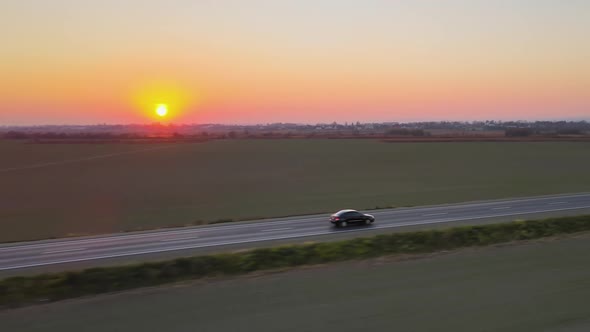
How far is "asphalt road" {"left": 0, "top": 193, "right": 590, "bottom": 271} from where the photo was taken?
19188 mm

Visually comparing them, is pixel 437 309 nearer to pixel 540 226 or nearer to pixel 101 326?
pixel 101 326

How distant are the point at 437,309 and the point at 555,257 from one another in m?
5.51

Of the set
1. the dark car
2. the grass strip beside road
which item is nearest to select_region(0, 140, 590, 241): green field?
the dark car

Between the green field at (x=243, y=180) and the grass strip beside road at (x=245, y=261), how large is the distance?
16069 millimetres

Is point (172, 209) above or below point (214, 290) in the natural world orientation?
below

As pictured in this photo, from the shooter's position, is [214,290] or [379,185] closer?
[214,290]

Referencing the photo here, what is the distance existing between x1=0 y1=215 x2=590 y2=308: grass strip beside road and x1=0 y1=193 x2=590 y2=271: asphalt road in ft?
23.8

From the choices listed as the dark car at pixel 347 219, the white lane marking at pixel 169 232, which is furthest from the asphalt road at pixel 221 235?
the dark car at pixel 347 219

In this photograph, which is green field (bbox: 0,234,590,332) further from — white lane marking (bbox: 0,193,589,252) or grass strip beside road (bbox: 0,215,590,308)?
white lane marking (bbox: 0,193,589,252)

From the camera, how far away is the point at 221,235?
74.3 feet

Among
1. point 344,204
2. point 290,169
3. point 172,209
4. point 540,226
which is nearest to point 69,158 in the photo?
point 290,169

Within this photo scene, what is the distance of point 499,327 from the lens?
750cm

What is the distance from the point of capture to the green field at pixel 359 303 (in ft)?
25.4

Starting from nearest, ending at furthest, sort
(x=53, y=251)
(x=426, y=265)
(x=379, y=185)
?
(x=426, y=265) < (x=53, y=251) < (x=379, y=185)
